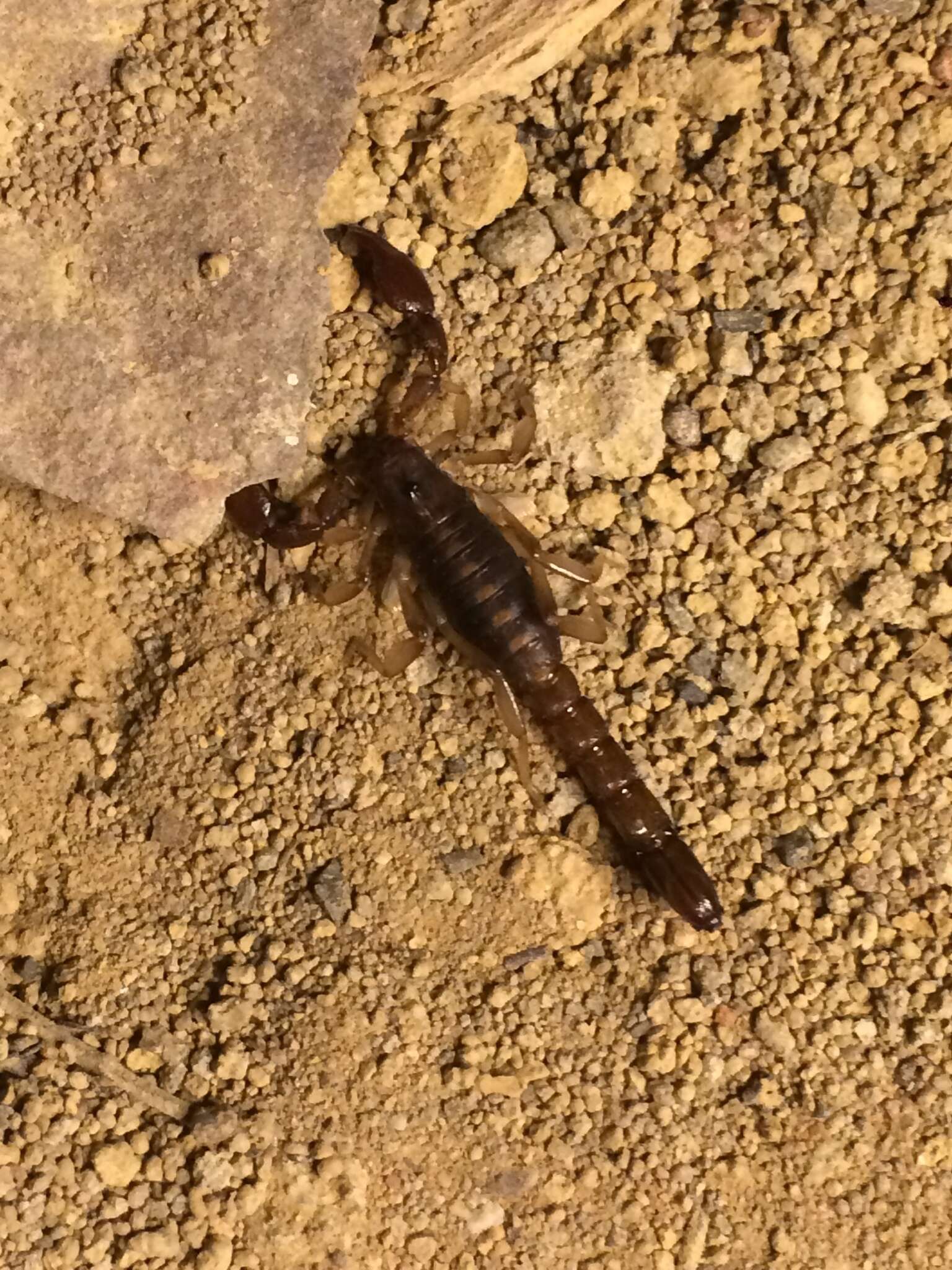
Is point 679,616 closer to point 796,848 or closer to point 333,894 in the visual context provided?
point 796,848

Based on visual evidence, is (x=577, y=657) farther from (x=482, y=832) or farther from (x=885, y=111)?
(x=885, y=111)

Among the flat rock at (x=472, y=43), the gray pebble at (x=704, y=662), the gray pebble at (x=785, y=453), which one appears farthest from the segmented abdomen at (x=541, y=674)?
the flat rock at (x=472, y=43)

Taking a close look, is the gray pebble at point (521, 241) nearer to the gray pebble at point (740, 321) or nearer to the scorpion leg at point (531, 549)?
the gray pebble at point (740, 321)

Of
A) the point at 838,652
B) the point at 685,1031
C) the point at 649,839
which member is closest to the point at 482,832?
the point at 649,839

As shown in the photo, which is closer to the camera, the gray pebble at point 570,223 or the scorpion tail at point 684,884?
the scorpion tail at point 684,884

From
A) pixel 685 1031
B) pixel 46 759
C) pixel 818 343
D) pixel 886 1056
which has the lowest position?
pixel 886 1056

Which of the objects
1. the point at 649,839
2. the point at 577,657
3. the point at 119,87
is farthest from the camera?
the point at 577,657
